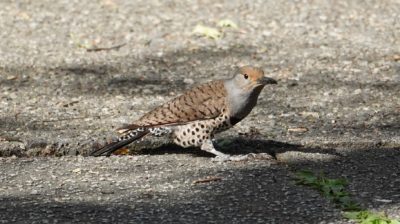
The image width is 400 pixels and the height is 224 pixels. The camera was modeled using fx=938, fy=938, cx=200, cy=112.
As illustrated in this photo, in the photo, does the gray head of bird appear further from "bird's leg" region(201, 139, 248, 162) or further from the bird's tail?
the bird's tail

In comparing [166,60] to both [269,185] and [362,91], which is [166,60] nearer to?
[362,91]

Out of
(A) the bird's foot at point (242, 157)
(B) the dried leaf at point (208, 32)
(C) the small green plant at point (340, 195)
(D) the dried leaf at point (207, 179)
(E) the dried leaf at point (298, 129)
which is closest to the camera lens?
(C) the small green plant at point (340, 195)

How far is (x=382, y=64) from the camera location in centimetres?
806

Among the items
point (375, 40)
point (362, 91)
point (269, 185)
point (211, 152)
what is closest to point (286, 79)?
point (362, 91)

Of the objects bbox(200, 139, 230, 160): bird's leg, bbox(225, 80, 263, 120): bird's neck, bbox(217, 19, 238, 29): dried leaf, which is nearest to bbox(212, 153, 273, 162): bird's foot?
bbox(200, 139, 230, 160): bird's leg

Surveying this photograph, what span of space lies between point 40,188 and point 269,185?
1.31 meters

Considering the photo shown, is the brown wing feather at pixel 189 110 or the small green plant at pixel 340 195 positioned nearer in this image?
the small green plant at pixel 340 195

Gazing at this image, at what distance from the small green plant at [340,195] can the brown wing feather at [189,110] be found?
2.37ft

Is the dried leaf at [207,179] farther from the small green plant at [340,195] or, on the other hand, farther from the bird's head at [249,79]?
the bird's head at [249,79]

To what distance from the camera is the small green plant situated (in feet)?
15.5

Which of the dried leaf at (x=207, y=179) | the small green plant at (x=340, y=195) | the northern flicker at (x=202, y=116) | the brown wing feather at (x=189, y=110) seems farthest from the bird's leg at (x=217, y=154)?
the small green plant at (x=340, y=195)

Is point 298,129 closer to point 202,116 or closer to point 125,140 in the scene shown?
point 202,116

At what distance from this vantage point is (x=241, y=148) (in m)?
6.23

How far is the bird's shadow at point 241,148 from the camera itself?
6.09 m
